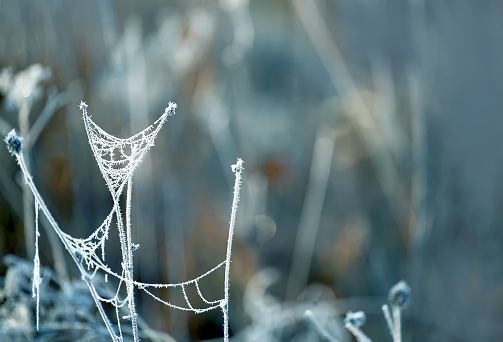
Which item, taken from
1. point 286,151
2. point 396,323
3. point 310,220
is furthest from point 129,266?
point 286,151

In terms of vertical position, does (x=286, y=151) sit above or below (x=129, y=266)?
above

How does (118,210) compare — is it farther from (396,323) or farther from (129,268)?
(396,323)

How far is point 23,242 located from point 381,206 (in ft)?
3.74

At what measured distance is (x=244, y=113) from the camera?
1781mm

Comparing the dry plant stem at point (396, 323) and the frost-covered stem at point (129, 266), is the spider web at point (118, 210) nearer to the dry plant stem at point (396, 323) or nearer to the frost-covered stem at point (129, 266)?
the frost-covered stem at point (129, 266)

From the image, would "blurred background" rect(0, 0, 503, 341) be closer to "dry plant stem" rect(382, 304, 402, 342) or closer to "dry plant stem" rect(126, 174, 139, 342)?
"dry plant stem" rect(382, 304, 402, 342)

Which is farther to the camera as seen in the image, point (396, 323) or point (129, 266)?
point (396, 323)

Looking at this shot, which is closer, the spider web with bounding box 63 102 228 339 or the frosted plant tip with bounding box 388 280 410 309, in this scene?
the spider web with bounding box 63 102 228 339

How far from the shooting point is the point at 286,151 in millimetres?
2086

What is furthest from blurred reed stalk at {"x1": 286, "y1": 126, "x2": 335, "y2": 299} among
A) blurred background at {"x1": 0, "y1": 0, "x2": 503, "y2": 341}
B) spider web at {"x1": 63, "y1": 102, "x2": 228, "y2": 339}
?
spider web at {"x1": 63, "y1": 102, "x2": 228, "y2": 339}

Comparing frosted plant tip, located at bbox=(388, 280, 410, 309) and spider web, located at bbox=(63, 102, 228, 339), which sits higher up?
spider web, located at bbox=(63, 102, 228, 339)

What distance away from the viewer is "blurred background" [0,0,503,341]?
1.52 meters

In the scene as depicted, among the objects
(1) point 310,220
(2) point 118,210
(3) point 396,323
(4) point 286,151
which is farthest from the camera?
(4) point 286,151

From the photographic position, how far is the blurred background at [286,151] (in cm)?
152
